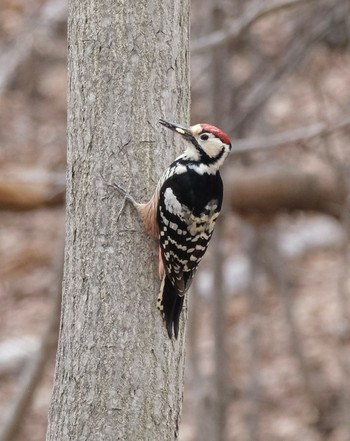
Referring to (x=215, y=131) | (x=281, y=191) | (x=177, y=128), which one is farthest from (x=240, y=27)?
(x=177, y=128)

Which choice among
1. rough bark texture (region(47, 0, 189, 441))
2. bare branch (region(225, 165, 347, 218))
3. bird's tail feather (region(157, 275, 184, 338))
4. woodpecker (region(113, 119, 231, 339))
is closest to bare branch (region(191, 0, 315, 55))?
bare branch (region(225, 165, 347, 218))

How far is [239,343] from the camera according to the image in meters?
10.9

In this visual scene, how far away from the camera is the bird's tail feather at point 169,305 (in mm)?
4012

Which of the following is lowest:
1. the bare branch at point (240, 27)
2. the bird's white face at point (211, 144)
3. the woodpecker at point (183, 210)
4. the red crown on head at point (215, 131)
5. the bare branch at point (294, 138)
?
the woodpecker at point (183, 210)

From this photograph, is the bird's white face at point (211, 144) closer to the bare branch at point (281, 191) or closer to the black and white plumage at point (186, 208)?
the black and white plumage at point (186, 208)

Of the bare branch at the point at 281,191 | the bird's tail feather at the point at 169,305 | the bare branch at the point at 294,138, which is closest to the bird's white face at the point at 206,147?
the bird's tail feather at the point at 169,305

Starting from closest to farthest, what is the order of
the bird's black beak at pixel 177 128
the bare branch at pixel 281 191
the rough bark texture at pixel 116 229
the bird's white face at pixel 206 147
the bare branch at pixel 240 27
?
the rough bark texture at pixel 116 229 → the bird's black beak at pixel 177 128 → the bird's white face at pixel 206 147 → the bare branch at pixel 240 27 → the bare branch at pixel 281 191

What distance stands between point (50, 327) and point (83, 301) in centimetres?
289

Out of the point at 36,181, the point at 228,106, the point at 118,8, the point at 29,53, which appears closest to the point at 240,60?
the point at 29,53

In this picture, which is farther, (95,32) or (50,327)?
(50,327)

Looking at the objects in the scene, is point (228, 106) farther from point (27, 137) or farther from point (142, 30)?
point (27, 137)

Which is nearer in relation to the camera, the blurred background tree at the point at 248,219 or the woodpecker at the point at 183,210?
the woodpecker at the point at 183,210

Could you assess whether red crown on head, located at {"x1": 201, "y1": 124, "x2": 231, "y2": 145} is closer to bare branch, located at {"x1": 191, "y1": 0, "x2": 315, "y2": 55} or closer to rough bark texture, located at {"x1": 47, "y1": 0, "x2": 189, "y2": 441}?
rough bark texture, located at {"x1": 47, "y1": 0, "x2": 189, "y2": 441}

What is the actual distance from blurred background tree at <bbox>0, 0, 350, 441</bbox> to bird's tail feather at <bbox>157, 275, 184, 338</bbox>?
2612mm
